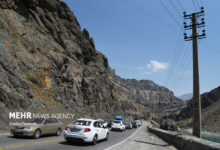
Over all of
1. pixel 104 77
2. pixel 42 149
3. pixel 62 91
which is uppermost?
pixel 104 77

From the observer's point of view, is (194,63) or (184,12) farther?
(184,12)

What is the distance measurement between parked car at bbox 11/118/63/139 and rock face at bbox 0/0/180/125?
789 cm

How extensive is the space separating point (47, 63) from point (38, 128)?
85.0 ft

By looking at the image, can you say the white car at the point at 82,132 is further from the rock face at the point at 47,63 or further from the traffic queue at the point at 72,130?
the rock face at the point at 47,63

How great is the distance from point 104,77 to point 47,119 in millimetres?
49695

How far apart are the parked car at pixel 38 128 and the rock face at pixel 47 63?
311 inches

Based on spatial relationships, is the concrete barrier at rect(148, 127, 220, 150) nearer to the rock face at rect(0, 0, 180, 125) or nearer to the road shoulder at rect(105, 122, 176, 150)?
the road shoulder at rect(105, 122, 176, 150)

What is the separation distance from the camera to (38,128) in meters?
14.2

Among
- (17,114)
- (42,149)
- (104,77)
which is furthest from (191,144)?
(104,77)

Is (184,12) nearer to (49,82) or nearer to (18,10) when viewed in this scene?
(49,82)

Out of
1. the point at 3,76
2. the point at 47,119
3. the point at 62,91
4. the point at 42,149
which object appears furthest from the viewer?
the point at 62,91

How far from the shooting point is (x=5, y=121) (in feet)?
64.5

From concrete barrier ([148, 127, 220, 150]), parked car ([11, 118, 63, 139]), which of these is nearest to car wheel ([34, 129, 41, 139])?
parked car ([11, 118, 63, 139])

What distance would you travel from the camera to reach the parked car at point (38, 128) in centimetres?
1341
